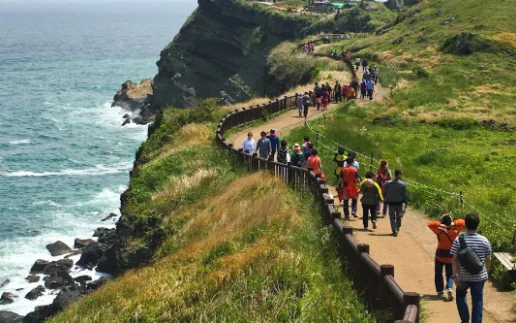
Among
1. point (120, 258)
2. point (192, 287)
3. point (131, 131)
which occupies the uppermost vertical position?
point (192, 287)

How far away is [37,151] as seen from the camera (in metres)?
78.5

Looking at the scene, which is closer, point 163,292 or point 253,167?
point 163,292

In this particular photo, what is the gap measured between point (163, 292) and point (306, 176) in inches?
243

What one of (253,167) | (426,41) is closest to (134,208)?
(253,167)

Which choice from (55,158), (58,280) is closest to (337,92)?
(58,280)

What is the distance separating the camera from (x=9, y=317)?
125 ft

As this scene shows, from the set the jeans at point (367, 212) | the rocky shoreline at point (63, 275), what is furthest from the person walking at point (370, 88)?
the jeans at point (367, 212)

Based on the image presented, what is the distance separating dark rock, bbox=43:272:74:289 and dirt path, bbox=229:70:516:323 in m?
27.8

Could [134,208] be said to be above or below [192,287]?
below

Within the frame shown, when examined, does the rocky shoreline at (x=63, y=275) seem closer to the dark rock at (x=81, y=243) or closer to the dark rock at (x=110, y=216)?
the dark rock at (x=81, y=243)

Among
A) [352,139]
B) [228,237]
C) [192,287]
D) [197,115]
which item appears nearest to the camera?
[192,287]

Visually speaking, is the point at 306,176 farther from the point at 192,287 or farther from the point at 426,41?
the point at 426,41

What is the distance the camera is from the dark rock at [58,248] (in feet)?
159

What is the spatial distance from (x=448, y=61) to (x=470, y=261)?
4222 centimetres
